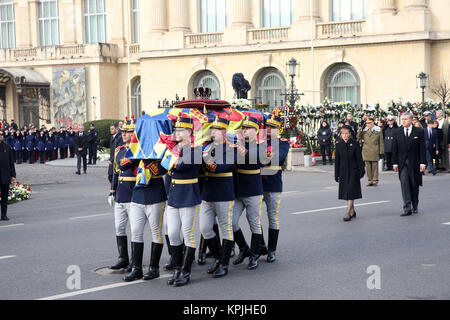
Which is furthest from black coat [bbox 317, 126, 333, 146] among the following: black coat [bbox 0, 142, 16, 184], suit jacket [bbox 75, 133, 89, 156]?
black coat [bbox 0, 142, 16, 184]

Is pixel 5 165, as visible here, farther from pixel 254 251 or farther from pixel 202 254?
pixel 254 251

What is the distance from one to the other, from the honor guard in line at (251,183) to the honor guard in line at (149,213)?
111 cm

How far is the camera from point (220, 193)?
356 inches

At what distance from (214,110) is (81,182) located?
15722 millimetres

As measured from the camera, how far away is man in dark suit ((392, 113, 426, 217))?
14.1m

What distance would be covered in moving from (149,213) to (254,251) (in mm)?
1537

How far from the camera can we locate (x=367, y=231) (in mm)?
12086

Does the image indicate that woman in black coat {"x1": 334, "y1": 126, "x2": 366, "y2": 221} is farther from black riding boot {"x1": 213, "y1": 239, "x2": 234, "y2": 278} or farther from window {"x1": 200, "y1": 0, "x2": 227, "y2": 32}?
window {"x1": 200, "y1": 0, "x2": 227, "y2": 32}

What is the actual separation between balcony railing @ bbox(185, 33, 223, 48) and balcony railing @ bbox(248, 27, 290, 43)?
216cm

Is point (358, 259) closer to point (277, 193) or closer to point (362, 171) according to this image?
point (277, 193)

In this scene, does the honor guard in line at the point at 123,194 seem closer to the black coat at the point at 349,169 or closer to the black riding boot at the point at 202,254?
the black riding boot at the point at 202,254

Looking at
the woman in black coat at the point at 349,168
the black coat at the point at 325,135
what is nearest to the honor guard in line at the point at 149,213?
the woman in black coat at the point at 349,168

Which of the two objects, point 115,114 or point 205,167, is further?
point 115,114

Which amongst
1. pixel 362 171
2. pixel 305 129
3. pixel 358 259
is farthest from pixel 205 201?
pixel 305 129
